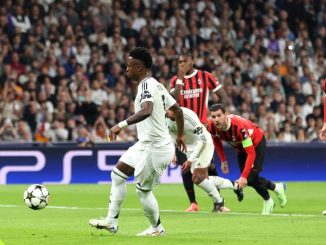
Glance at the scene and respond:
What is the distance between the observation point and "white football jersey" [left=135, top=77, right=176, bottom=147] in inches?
402

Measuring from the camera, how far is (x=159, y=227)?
10.5m

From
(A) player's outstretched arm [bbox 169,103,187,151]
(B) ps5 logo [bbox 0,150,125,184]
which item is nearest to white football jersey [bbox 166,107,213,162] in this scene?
(A) player's outstretched arm [bbox 169,103,187,151]

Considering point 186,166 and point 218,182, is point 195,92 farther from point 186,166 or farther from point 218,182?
point 186,166

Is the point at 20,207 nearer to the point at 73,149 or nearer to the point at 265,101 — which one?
the point at 73,149

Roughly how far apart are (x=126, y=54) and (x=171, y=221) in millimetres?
12639

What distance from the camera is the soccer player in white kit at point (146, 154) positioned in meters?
10.3

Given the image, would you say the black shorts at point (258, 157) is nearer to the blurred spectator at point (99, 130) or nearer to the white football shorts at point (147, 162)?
the white football shorts at point (147, 162)

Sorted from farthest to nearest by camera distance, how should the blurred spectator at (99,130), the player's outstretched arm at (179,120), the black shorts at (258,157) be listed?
the blurred spectator at (99,130) < the black shorts at (258,157) < the player's outstretched arm at (179,120)

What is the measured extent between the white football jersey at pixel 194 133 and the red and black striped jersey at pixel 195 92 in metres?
0.45

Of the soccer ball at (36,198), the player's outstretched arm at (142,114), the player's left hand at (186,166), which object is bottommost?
the soccer ball at (36,198)

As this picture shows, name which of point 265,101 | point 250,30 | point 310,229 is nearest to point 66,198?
point 310,229

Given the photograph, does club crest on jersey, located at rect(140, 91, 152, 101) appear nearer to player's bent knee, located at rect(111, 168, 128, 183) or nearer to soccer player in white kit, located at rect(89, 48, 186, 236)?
soccer player in white kit, located at rect(89, 48, 186, 236)

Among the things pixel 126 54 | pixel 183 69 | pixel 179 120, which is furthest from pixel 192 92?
pixel 126 54

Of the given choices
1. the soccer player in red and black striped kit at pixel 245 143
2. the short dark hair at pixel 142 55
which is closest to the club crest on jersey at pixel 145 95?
the short dark hair at pixel 142 55
